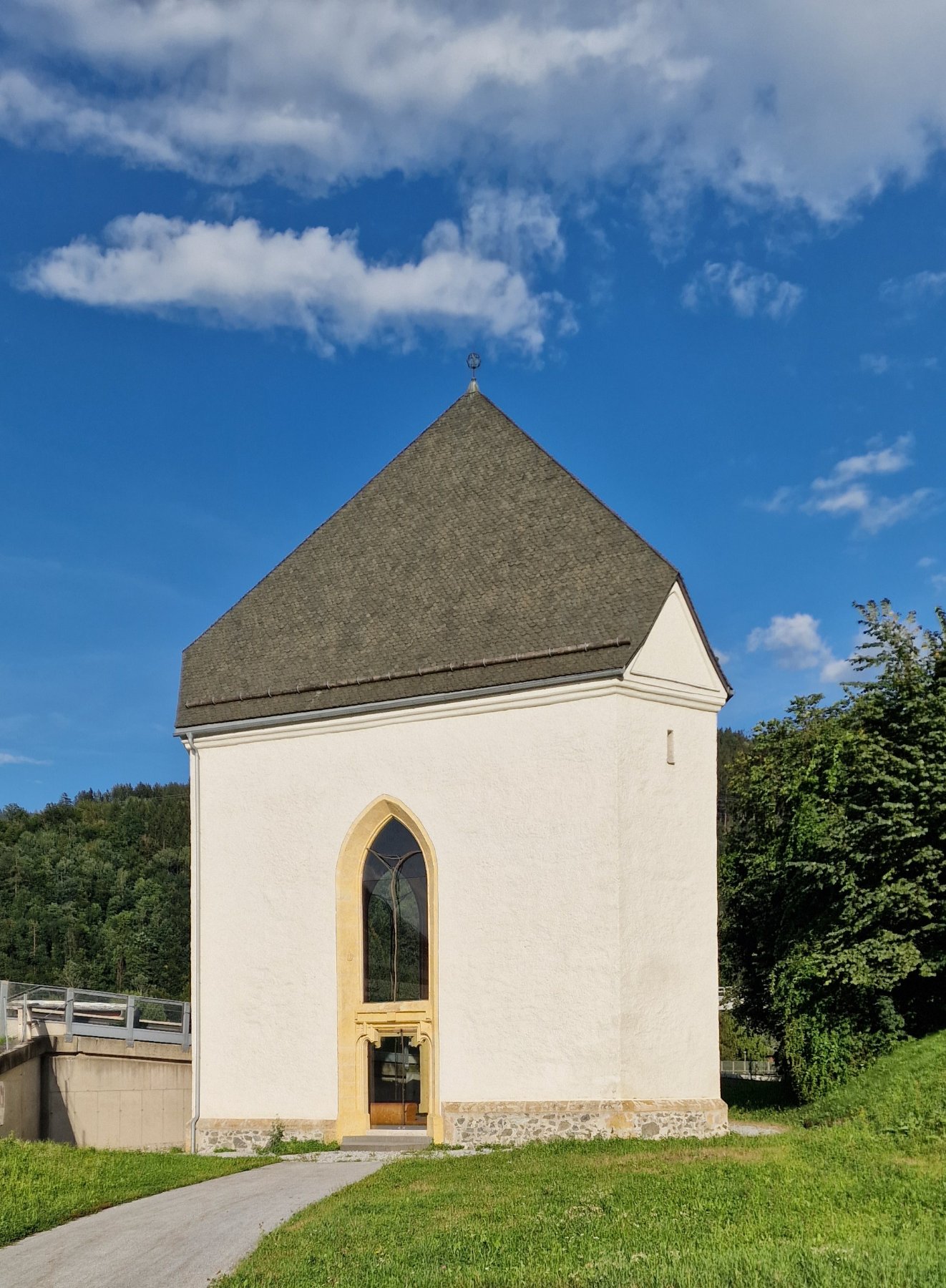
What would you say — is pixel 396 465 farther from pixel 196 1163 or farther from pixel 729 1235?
pixel 729 1235

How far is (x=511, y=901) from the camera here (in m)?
19.9

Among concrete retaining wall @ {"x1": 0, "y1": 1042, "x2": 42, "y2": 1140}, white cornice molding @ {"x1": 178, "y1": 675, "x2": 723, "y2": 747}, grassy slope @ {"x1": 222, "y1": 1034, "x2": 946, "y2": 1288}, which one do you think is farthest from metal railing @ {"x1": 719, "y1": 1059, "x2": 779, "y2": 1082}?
grassy slope @ {"x1": 222, "y1": 1034, "x2": 946, "y2": 1288}

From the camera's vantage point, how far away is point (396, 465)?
79.5ft

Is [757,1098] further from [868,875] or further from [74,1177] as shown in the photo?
[74,1177]

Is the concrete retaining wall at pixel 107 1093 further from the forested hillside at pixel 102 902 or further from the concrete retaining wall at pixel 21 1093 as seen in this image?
the forested hillside at pixel 102 902

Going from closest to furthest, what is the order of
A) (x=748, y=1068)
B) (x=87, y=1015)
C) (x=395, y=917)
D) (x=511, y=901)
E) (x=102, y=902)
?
(x=511, y=901) → (x=395, y=917) → (x=87, y=1015) → (x=748, y=1068) → (x=102, y=902)

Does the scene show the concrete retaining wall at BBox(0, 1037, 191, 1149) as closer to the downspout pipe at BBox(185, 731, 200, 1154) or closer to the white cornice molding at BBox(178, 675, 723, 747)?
the downspout pipe at BBox(185, 731, 200, 1154)

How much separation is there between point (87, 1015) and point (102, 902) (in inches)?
2172

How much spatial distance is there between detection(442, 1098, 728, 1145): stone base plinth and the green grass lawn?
3154mm

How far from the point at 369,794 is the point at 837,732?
8376 mm

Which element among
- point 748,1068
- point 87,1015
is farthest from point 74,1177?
point 748,1068

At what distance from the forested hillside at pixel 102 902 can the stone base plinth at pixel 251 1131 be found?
47362 millimetres

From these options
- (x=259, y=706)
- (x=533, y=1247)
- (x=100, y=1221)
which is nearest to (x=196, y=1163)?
(x=100, y=1221)

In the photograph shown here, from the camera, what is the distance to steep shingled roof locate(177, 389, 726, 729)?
20.3 metres
